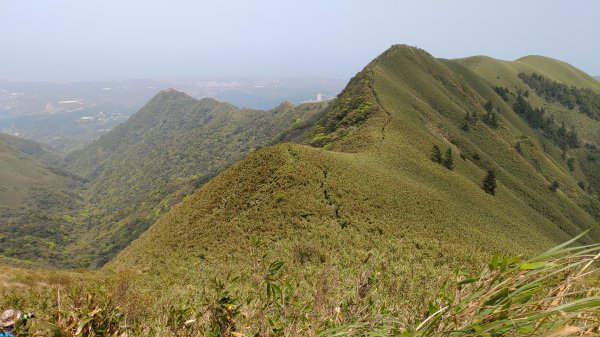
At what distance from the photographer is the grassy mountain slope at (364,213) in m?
26.3

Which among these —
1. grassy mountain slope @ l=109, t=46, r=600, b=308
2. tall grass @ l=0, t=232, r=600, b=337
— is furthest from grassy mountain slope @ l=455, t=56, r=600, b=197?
tall grass @ l=0, t=232, r=600, b=337

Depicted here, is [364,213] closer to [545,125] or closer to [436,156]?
[436,156]

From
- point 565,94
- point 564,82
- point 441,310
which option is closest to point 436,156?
point 441,310

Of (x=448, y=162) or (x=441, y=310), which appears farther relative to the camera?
(x=448, y=162)

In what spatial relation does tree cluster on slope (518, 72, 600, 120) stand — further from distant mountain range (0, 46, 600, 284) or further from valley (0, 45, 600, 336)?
valley (0, 45, 600, 336)

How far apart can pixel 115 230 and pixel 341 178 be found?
133m

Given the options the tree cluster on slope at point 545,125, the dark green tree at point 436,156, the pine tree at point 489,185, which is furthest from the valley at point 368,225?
the tree cluster on slope at point 545,125

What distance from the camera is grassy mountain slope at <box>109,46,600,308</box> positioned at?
86.4ft

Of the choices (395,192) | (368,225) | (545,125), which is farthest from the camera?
(545,125)

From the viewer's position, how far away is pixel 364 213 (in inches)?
1362

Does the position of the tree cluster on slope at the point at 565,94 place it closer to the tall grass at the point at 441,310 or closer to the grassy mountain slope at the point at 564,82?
the grassy mountain slope at the point at 564,82

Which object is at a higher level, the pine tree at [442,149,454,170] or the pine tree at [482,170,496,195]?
the pine tree at [442,149,454,170]

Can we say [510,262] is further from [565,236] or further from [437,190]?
[565,236]

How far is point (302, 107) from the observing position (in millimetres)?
197000
